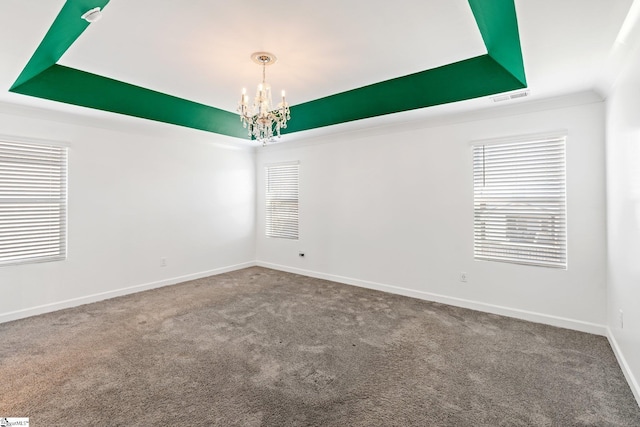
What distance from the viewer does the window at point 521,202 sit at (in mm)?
3338

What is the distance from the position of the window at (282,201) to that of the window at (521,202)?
314 cm

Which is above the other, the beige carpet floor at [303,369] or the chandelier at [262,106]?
the chandelier at [262,106]

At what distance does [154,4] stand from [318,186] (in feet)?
11.9

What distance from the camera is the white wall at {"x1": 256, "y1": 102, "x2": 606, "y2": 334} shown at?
126 inches

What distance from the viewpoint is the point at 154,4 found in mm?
2104

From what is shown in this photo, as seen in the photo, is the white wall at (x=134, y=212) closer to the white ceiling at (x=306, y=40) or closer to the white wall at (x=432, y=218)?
the white ceiling at (x=306, y=40)

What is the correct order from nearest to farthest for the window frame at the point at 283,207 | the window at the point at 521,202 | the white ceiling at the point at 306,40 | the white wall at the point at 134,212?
1. the white ceiling at the point at 306,40
2. the window at the point at 521,202
3. the white wall at the point at 134,212
4. the window frame at the point at 283,207

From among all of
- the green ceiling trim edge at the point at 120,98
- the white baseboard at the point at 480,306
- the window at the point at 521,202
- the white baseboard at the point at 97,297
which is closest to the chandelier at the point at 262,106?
the green ceiling trim edge at the point at 120,98

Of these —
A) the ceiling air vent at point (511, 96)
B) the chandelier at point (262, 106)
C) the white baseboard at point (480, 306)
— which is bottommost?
the white baseboard at point (480, 306)

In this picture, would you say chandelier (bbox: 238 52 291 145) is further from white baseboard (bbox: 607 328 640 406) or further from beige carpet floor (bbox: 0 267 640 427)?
white baseboard (bbox: 607 328 640 406)

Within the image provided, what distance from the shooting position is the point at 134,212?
4.55m

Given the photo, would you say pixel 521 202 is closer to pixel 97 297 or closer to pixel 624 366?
pixel 624 366

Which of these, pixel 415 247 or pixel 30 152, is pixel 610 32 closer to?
pixel 415 247

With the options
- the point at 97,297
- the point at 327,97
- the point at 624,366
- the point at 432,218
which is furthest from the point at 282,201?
the point at 624,366
